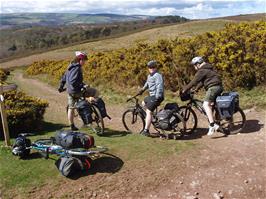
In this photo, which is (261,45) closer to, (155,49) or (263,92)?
(263,92)

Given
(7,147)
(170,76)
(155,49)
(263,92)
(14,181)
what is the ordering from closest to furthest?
(14,181) → (7,147) → (263,92) → (170,76) → (155,49)

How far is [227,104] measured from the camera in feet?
30.3

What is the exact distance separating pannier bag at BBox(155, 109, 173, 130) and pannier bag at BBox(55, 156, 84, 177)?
2790mm

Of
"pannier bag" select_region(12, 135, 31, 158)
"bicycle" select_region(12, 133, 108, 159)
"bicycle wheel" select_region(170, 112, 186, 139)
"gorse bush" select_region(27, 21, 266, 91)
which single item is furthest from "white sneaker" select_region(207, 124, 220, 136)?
"gorse bush" select_region(27, 21, 266, 91)

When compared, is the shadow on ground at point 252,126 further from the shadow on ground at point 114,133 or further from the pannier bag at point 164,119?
the shadow on ground at point 114,133

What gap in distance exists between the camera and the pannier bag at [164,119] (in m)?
9.50

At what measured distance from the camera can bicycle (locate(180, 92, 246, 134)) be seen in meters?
9.66

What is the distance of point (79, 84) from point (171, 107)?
93.6 inches

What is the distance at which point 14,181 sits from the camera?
7.45 meters

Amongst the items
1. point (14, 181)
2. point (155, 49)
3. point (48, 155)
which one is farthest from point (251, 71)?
point (14, 181)

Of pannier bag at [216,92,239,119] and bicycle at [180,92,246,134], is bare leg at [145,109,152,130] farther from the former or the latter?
pannier bag at [216,92,239,119]

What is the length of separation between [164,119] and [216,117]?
1366mm

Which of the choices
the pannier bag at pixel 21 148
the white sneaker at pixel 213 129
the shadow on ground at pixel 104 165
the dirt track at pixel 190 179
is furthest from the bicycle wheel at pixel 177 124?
the pannier bag at pixel 21 148

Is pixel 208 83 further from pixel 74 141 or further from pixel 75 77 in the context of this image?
pixel 74 141
